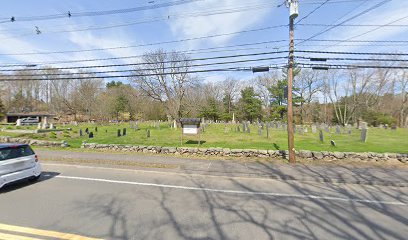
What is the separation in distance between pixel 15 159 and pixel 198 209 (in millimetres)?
5768

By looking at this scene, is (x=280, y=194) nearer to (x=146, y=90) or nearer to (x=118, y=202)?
(x=118, y=202)

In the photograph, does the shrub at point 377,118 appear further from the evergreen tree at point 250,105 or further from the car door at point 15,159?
the car door at point 15,159

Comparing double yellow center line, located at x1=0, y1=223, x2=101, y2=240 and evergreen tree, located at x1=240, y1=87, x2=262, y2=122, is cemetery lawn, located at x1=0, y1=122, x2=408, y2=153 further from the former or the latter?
evergreen tree, located at x1=240, y1=87, x2=262, y2=122

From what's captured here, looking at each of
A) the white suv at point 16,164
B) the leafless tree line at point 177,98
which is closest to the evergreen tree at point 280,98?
the leafless tree line at point 177,98

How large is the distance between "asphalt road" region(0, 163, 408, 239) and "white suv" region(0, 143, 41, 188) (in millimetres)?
386

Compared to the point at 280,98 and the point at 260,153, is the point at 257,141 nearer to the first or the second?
the point at 260,153

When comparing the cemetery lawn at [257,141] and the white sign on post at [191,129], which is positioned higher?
the white sign on post at [191,129]

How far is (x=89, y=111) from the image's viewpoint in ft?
207

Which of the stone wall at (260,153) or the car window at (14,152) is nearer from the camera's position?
the car window at (14,152)

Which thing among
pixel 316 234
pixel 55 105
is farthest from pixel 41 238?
pixel 55 105

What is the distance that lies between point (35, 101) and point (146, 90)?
53.0m

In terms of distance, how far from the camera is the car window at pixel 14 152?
245 inches

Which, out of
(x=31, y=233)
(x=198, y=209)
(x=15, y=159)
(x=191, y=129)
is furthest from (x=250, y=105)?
(x=31, y=233)

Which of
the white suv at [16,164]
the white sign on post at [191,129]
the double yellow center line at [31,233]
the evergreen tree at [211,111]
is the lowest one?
the double yellow center line at [31,233]
